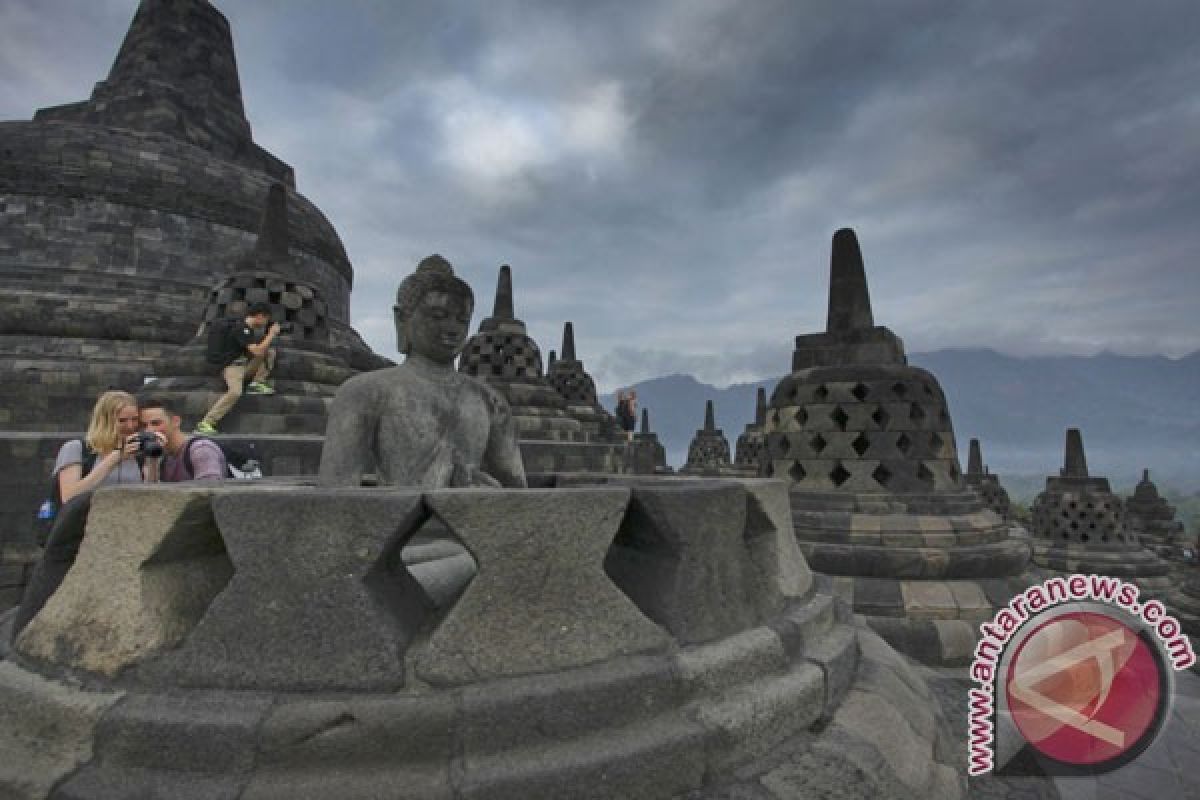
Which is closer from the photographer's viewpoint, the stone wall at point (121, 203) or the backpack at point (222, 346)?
the backpack at point (222, 346)

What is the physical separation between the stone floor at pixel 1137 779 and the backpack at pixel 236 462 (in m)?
4.15

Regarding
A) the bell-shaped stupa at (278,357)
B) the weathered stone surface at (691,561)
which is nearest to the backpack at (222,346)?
the bell-shaped stupa at (278,357)

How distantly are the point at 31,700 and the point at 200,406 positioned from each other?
7534mm

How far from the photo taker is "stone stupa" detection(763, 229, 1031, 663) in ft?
18.5

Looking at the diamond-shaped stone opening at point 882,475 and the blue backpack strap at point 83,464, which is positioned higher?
the blue backpack strap at point 83,464

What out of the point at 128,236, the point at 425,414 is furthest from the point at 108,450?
the point at 128,236

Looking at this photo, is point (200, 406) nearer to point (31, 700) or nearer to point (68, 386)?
point (68, 386)

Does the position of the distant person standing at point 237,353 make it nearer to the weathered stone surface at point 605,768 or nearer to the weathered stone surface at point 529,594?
the weathered stone surface at point 529,594

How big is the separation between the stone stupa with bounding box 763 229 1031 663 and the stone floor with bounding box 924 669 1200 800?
1.64 m

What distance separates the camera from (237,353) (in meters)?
7.96

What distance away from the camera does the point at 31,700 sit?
4.98 ft

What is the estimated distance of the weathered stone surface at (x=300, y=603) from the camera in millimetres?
1508

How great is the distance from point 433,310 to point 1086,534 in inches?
665

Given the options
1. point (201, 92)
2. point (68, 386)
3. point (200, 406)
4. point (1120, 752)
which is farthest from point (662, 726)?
point (201, 92)
